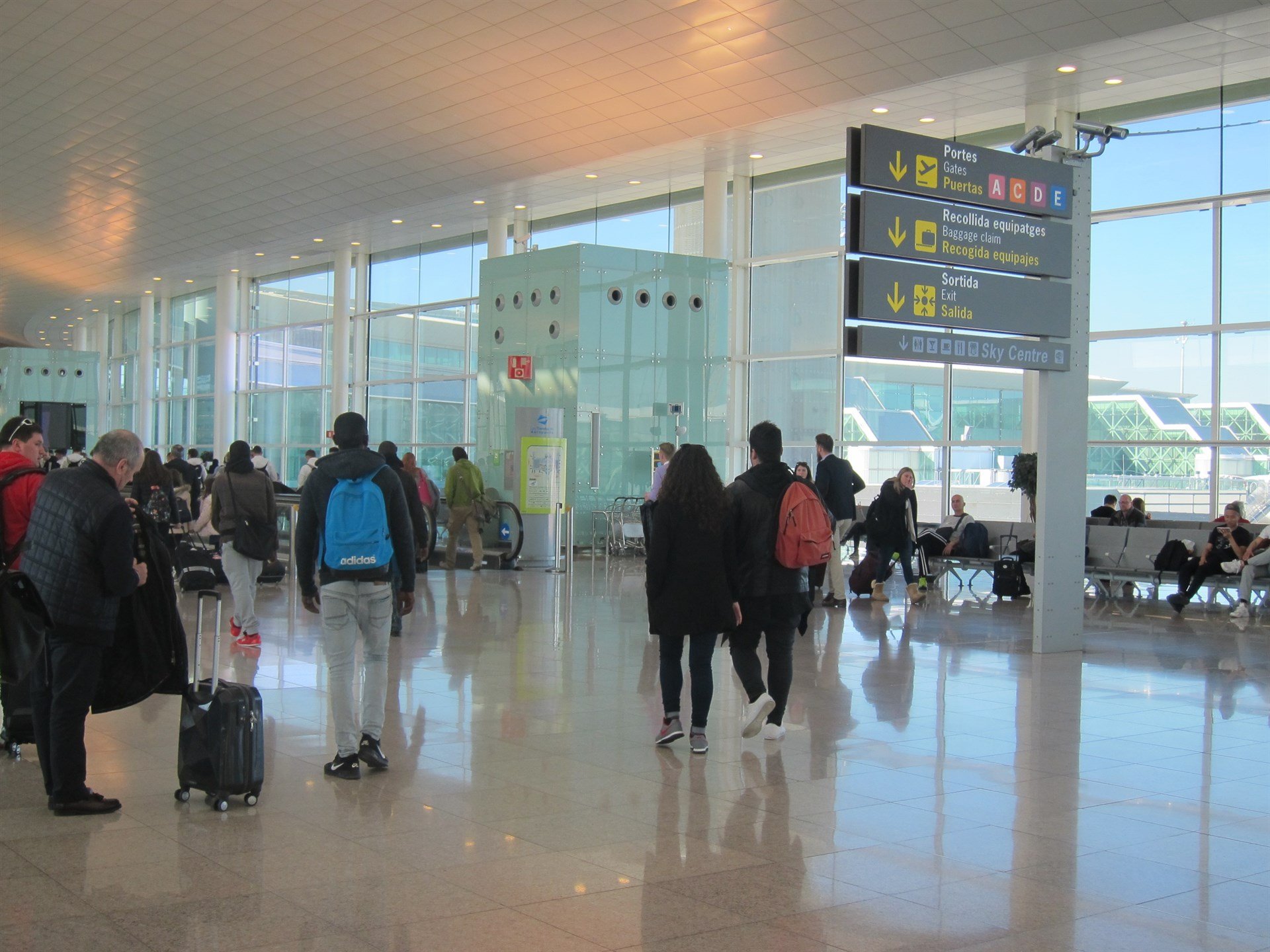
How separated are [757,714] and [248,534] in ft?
16.3

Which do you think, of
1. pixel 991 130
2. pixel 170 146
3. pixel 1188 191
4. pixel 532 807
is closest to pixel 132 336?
pixel 170 146

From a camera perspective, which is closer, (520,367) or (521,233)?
(520,367)

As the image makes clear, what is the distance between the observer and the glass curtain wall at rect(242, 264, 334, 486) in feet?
114

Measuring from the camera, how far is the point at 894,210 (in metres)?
9.44

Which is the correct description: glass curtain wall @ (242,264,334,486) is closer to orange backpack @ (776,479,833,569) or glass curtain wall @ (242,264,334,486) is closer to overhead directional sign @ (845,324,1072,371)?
overhead directional sign @ (845,324,1072,371)

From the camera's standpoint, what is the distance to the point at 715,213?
75.0 ft

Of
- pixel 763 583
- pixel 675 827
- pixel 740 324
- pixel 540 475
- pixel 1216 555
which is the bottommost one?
pixel 675 827

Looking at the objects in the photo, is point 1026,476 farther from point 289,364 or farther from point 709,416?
point 289,364

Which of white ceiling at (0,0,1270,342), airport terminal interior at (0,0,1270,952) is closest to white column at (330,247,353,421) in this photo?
airport terminal interior at (0,0,1270,952)

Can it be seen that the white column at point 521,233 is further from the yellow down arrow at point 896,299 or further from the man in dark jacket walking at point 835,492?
the yellow down arrow at point 896,299

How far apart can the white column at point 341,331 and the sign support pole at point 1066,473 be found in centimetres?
2421

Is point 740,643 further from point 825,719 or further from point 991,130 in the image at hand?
point 991,130

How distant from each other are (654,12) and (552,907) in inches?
503

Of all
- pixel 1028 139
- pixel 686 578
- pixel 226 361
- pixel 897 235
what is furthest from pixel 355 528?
pixel 226 361
